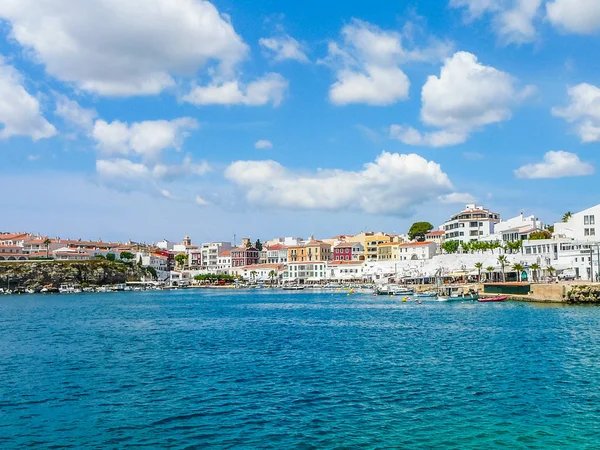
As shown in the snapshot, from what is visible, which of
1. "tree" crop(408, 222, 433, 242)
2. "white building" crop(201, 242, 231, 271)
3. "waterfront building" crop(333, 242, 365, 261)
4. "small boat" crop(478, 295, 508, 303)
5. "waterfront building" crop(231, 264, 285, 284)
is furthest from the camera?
"white building" crop(201, 242, 231, 271)

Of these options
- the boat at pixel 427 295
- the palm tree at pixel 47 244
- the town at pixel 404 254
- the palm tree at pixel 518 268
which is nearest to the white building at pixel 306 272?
the town at pixel 404 254

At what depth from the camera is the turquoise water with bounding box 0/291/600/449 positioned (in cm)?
1653

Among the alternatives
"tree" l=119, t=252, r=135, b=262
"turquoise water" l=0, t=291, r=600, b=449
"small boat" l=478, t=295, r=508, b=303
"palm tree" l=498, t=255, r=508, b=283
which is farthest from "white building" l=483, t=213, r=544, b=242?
"tree" l=119, t=252, r=135, b=262

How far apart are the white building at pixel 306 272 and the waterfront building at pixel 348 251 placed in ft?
27.5

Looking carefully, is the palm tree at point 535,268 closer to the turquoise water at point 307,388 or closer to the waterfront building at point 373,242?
the turquoise water at point 307,388

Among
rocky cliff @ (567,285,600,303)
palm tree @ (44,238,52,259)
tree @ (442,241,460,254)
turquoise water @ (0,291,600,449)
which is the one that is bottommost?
turquoise water @ (0,291,600,449)

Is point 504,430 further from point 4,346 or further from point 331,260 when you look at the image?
point 331,260

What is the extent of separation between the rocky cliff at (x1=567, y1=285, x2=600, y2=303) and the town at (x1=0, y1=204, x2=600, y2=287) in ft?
44.9

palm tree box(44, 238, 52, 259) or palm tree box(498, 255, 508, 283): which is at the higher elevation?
palm tree box(44, 238, 52, 259)

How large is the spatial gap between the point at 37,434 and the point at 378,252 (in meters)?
127

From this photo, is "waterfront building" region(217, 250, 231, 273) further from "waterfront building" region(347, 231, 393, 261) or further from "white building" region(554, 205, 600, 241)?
"white building" region(554, 205, 600, 241)

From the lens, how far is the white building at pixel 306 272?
5773 inches

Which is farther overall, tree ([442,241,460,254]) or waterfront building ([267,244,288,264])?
waterfront building ([267,244,288,264])

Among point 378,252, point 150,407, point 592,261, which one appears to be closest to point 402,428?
point 150,407
